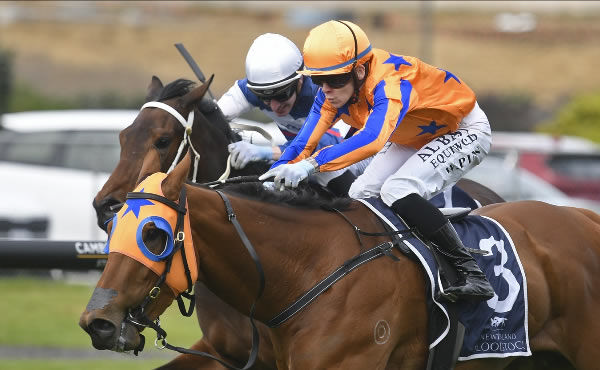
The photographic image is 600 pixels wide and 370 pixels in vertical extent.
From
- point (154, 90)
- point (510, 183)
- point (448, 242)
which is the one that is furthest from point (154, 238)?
point (510, 183)

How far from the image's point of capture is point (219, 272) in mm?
4266

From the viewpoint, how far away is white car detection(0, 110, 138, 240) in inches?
462

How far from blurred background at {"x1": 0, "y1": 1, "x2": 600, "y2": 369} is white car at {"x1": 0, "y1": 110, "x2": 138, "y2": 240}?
0.02 metres

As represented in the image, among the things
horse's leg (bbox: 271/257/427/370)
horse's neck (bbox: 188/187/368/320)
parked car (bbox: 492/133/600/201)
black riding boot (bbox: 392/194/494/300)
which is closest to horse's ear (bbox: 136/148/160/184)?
horse's neck (bbox: 188/187/368/320)

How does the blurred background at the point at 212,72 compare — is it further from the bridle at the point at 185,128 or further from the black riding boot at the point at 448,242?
the black riding boot at the point at 448,242

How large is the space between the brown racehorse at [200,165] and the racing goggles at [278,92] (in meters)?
0.30

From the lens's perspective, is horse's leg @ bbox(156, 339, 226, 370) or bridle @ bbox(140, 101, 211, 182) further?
bridle @ bbox(140, 101, 211, 182)

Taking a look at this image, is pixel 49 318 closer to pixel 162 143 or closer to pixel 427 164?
pixel 162 143

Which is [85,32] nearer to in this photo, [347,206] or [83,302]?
[83,302]

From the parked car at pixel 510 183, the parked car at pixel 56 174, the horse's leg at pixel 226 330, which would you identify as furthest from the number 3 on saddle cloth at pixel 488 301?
the parked car at pixel 510 183

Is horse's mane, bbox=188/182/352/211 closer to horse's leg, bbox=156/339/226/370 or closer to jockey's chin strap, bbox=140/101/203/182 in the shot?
jockey's chin strap, bbox=140/101/203/182

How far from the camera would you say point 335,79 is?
4758 mm

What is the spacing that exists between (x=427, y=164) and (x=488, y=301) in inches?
29.0

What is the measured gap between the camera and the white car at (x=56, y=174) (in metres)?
11.7
